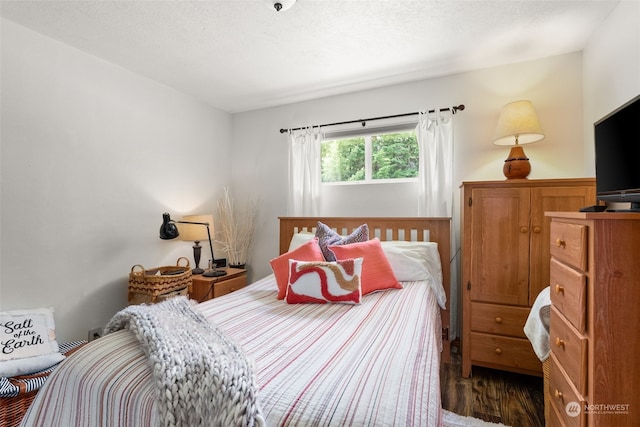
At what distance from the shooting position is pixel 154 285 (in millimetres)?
2354

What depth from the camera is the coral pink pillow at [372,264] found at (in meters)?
1.87

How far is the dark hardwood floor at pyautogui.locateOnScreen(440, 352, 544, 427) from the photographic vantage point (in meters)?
1.62

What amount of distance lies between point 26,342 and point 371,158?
2.94 metres

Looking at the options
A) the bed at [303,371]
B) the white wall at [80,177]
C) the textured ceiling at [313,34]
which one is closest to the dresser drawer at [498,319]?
the bed at [303,371]

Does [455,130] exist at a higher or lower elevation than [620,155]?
higher

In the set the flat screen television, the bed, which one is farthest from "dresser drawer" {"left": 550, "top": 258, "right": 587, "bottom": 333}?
the bed

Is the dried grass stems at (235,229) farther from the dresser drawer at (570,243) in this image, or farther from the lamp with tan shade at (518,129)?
the dresser drawer at (570,243)

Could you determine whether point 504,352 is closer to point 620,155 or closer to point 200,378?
point 620,155

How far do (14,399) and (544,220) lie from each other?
3.18 metres

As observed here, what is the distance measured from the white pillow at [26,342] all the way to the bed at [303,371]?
0.83 metres

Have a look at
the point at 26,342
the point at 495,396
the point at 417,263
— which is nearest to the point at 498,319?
the point at 495,396

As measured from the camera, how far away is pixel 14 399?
1.50m

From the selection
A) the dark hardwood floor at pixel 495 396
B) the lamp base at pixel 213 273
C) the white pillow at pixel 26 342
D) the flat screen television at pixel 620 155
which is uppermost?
the flat screen television at pixel 620 155

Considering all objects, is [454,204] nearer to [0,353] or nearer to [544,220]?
[544,220]
